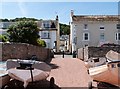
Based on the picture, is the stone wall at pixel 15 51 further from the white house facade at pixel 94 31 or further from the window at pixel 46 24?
the window at pixel 46 24

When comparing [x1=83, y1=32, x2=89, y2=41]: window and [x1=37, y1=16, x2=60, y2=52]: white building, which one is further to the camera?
[x1=37, y1=16, x2=60, y2=52]: white building

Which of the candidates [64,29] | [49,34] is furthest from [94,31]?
[64,29]

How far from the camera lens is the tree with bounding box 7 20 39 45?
33.8 meters

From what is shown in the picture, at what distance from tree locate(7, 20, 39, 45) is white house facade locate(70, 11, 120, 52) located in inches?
347

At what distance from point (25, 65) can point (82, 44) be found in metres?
31.7

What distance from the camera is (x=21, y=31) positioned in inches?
1351

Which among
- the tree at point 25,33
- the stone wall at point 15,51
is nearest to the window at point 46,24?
the tree at point 25,33

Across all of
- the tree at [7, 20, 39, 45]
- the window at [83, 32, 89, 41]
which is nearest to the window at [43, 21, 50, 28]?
the window at [83, 32, 89, 41]

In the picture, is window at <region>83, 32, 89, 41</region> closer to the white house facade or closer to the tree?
the white house facade

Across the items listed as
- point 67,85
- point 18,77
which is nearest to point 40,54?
point 67,85

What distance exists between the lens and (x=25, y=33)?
34125mm

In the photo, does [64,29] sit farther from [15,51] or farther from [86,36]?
[15,51]

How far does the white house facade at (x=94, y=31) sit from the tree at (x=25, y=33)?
28.9 feet

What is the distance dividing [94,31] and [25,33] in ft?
40.0
